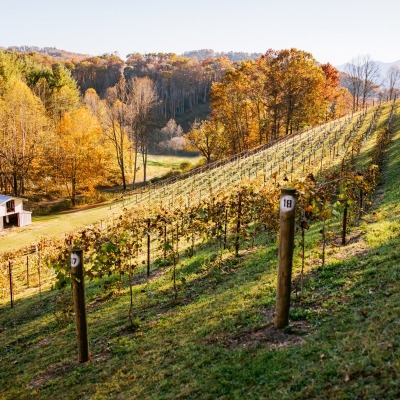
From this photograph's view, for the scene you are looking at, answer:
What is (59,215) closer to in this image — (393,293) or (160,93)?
(393,293)

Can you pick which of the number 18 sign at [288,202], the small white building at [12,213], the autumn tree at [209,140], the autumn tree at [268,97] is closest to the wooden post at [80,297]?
the number 18 sign at [288,202]

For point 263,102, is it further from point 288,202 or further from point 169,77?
point 169,77

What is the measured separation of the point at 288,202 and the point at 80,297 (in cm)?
431

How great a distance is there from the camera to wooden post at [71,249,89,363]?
7258mm

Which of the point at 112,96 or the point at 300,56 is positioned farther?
the point at 112,96

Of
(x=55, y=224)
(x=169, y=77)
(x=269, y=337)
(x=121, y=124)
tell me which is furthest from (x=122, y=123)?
(x=169, y=77)

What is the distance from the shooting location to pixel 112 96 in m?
56.5

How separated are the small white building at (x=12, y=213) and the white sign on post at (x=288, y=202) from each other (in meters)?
33.3

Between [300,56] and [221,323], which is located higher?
[300,56]

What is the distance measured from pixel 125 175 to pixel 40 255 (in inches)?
1388

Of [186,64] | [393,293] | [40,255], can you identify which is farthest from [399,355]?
[186,64]

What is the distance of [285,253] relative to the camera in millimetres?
6426

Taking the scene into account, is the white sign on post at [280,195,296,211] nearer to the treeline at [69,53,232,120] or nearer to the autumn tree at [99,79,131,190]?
the autumn tree at [99,79,131,190]

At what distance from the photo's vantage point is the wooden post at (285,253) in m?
6.29
